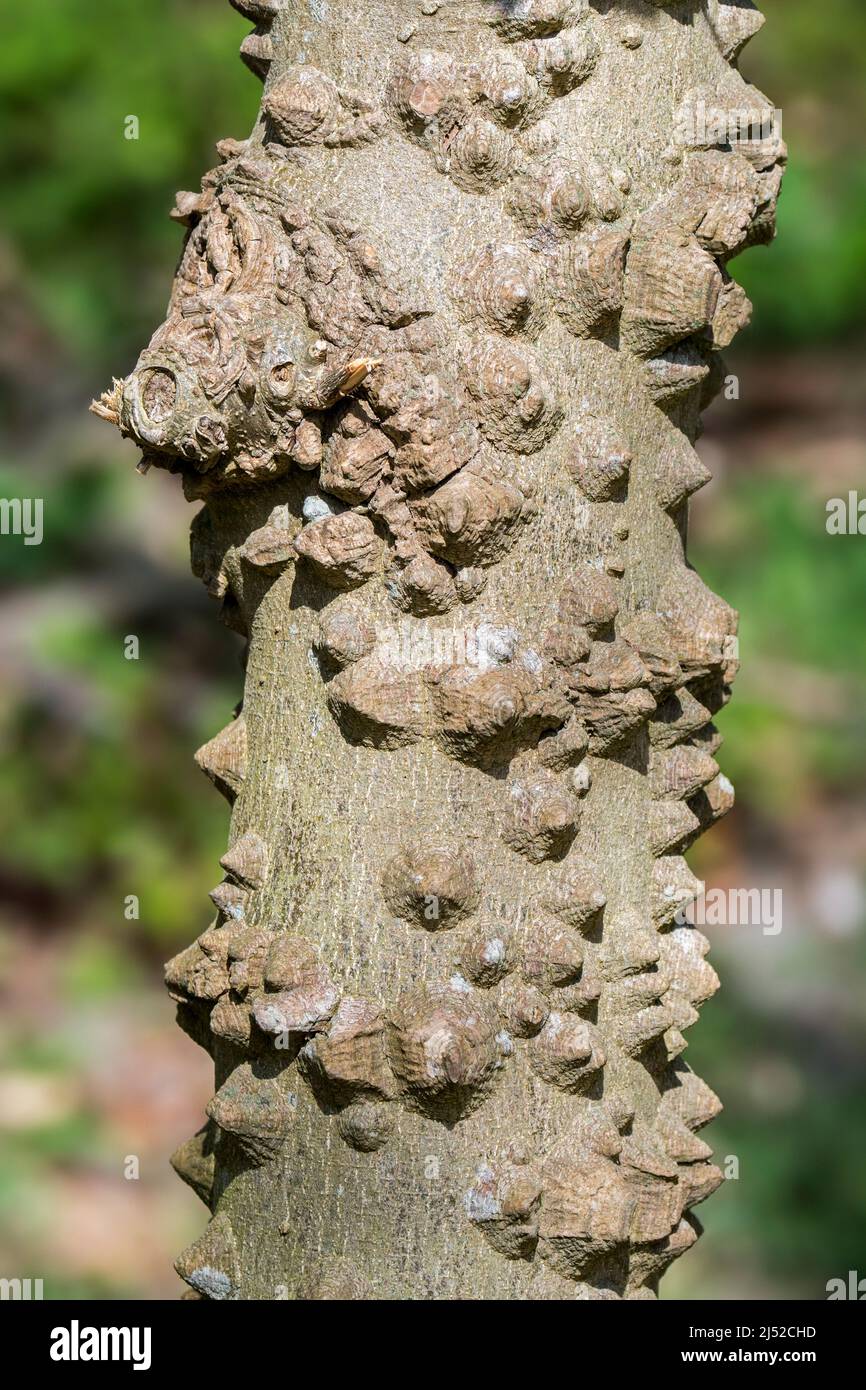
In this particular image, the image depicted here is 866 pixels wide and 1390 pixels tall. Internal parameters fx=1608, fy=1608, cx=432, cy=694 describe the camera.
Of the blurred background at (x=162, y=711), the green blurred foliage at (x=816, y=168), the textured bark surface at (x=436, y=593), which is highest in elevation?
the green blurred foliage at (x=816, y=168)

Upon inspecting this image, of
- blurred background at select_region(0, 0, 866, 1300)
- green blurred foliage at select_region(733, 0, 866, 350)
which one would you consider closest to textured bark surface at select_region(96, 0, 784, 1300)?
blurred background at select_region(0, 0, 866, 1300)

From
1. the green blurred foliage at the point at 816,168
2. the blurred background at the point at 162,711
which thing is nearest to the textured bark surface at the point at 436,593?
the blurred background at the point at 162,711

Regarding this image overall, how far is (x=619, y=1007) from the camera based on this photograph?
948mm

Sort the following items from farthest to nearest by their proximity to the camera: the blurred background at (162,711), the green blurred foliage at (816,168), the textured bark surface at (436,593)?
the green blurred foliage at (816,168), the blurred background at (162,711), the textured bark surface at (436,593)

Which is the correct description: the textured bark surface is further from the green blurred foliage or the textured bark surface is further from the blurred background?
the green blurred foliage

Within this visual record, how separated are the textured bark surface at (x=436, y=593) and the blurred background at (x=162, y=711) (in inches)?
63.9

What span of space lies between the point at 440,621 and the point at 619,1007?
25 centimetres

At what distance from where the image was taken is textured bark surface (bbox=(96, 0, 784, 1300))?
2.89ft

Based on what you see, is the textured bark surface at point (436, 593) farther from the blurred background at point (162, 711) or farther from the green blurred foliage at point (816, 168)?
the green blurred foliage at point (816, 168)

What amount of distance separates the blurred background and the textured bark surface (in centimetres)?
162

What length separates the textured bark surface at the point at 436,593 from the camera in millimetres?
879

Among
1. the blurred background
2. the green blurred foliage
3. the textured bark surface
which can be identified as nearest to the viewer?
the textured bark surface

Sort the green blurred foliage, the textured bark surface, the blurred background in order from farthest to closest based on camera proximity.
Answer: the green blurred foliage
the blurred background
the textured bark surface

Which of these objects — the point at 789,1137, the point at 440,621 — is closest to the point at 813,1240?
the point at 789,1137
